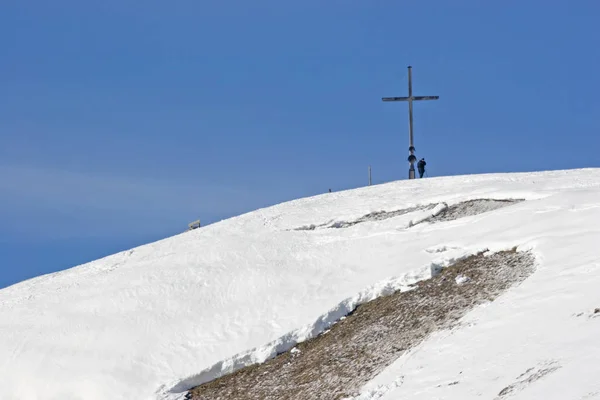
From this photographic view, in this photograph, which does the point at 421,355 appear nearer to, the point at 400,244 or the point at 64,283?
the point at 400,244

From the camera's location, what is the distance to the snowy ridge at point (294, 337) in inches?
634

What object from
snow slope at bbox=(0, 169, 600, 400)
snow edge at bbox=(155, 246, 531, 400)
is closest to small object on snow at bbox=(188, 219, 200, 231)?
snow slope at bbox=(0, 169, 600, 400)

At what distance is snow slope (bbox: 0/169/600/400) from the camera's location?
471 inches

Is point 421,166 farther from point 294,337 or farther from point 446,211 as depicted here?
point 294,337

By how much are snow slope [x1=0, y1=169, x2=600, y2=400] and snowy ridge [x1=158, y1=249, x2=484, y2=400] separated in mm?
31

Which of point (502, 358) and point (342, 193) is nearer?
point (502, 358)

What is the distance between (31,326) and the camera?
20.2m

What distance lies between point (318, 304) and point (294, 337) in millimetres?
1266

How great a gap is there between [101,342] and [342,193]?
11898mm

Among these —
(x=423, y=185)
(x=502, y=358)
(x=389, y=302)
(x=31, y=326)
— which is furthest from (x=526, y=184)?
(x=31, y=326)

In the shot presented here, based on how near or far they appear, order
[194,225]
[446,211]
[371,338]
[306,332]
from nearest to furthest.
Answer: [371,338] < [306,332] < [446,211] < [194,225]

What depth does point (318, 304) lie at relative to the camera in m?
17.3

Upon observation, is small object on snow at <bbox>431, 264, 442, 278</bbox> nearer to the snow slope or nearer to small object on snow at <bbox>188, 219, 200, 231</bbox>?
the snow slope

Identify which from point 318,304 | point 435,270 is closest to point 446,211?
point 435,270
